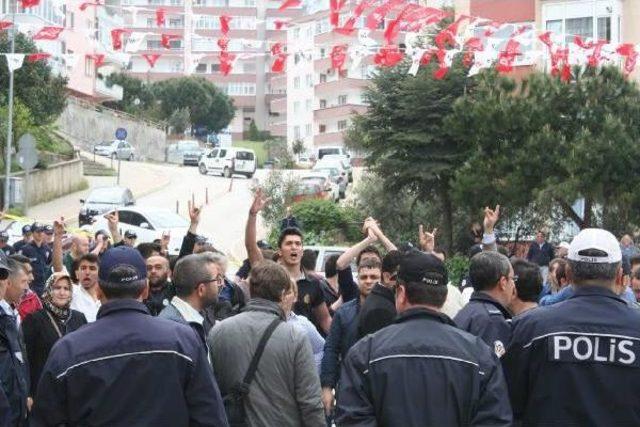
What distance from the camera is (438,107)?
33781 mm

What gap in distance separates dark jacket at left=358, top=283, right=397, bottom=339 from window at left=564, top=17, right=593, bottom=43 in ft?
115

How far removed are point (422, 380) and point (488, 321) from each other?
1743 mm

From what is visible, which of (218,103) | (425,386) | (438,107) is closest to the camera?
(425,386)

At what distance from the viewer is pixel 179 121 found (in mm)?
104812

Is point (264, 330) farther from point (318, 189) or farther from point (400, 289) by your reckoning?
point (318, 189)

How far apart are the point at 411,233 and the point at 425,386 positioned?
31.8 meters

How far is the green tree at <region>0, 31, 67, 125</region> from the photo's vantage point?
51.7 metres

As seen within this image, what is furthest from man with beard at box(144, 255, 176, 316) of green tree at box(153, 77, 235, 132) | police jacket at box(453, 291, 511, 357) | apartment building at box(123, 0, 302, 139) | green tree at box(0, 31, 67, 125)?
apartment building at box(123, 0, 302, 139)

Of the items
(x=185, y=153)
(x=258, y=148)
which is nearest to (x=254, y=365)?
(x=185, y=153)

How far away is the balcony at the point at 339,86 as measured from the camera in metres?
96.5

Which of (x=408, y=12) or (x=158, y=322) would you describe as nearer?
(x=158, y=322)

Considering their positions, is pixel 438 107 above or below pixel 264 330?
above

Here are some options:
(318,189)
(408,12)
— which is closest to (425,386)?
(408,12)

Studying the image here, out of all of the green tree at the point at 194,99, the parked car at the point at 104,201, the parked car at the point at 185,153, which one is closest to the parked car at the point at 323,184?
the parked car at the point at 104,201
